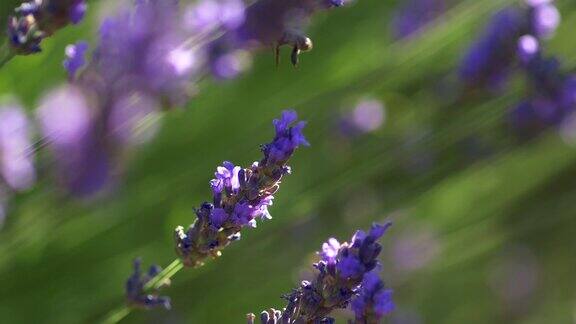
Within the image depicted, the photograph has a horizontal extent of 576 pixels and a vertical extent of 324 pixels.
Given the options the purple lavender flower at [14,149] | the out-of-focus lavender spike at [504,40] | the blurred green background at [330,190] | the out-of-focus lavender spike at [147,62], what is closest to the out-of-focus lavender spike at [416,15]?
the blurred green background at [330,190]

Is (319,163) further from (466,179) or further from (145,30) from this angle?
(145,30)

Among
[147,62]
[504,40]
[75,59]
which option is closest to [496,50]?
[504,40]

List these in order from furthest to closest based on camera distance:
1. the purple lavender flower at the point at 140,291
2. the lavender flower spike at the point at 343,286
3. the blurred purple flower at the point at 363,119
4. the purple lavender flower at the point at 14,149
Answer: the blurred purple flower at the point at 363,119 < the purple lavender flower at the point at 14,149 < the purple lavender flower at the point at 140,291 < the lavender flower spike at the point at 343,286

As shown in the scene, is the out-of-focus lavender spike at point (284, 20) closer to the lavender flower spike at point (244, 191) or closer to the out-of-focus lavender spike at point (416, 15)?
the lavender flower spike at point (244, 191)

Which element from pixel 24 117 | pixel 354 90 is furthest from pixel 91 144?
pixel 354 90

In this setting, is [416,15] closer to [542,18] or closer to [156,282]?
[542,18]

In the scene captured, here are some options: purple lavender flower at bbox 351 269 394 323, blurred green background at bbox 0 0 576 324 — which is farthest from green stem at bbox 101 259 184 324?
blurred green background at bbox 0 0 576 324
